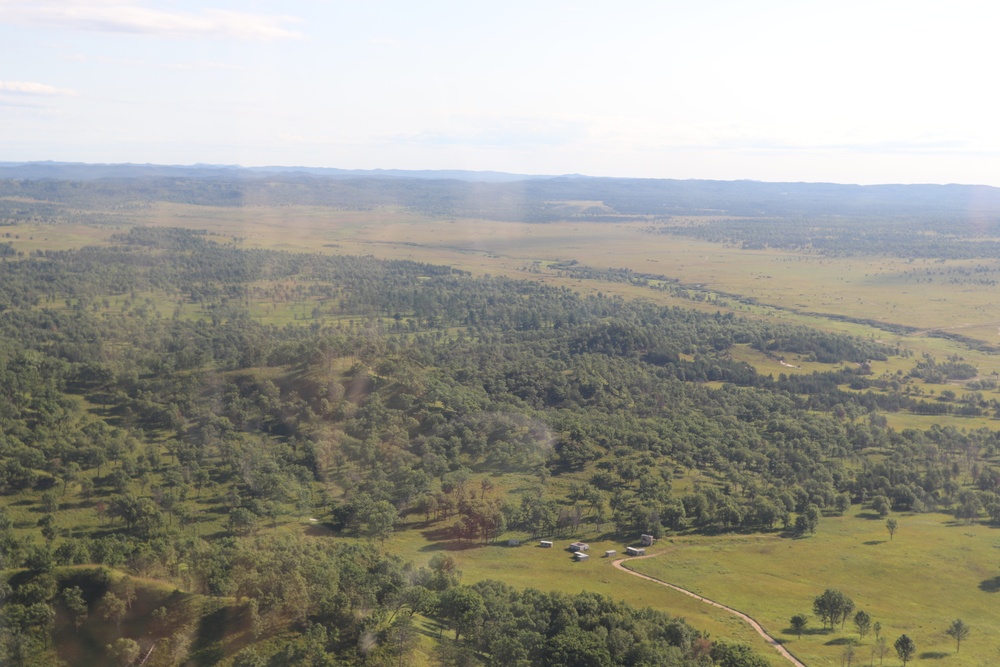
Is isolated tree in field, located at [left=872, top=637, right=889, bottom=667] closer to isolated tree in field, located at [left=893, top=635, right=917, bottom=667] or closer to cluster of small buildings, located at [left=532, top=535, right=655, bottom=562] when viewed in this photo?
isolated tree in field, located at [left=893, top=635, right=917, bottom=667]

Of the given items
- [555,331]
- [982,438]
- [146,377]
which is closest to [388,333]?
[555,331]

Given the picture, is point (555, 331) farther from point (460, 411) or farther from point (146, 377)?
point (146, 377)

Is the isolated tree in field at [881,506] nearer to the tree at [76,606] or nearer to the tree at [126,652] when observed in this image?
the tree at [126,652]

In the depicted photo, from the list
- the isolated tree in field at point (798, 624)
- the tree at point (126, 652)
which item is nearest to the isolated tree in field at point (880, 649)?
the isolated tree in field at point (798, 624)

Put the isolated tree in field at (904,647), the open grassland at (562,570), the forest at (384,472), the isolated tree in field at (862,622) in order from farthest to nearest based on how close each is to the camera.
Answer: the open grassland at (562,570) → the isolated tree in field at (862,622) → the isolated tree in field at (904,647) → the forest at (384,472)

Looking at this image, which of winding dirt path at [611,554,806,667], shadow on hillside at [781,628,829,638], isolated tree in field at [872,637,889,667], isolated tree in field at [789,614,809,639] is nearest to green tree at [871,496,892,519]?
winding dirt path at [611,554,806,667]
